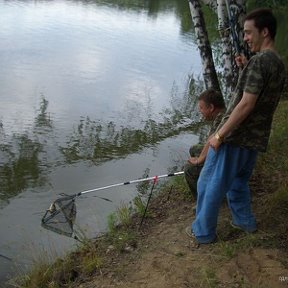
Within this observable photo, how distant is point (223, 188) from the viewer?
4012 mm

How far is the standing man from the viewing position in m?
3.61

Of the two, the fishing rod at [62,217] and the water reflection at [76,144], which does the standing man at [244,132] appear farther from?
the water reflection at [76,144]

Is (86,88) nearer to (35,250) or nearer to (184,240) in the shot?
(35,250)

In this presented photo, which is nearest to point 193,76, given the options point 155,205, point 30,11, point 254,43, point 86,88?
point 86,88

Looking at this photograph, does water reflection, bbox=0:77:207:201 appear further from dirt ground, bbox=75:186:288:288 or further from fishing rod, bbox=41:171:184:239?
dirt ground, bbox=75:186:288:288

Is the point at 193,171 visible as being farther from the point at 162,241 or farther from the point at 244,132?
the point at 244,132

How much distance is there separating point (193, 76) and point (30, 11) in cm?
1258

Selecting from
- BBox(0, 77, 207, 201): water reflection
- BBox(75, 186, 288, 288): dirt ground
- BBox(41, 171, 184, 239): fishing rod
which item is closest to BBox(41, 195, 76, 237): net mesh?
BBox(41, 171, 184, 239): fishing rod

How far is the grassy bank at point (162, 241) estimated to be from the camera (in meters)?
4.16

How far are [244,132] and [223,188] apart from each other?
50cm

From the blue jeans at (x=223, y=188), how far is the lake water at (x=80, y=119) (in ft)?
6.21

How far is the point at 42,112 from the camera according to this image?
33.9ft

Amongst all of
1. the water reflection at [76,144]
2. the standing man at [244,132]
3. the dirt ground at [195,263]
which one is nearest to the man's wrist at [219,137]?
the standing man at [244,132]

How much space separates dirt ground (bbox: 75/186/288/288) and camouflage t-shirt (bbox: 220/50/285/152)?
907mm
